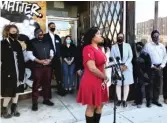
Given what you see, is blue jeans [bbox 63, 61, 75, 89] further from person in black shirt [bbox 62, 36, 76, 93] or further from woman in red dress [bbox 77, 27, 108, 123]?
woman in red dress [bbox 77, 27, 108, 123]

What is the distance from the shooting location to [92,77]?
135 inches

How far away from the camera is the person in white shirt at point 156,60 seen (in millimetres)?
5281

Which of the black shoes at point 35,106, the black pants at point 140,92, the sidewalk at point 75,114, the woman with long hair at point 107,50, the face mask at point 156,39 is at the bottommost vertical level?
the sidewalk at point 75,114

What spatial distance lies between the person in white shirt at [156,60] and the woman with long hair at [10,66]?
8.64 ft

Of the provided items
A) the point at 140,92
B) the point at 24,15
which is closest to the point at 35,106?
the point at 24,15

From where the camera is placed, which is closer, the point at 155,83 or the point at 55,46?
the point at 155,83

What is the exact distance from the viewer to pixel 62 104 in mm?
5434

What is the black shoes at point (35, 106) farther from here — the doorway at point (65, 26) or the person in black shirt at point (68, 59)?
the doorway at point (65, 26)

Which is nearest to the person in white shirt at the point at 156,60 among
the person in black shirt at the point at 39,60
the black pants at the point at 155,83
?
the black pants at the point at 155,83

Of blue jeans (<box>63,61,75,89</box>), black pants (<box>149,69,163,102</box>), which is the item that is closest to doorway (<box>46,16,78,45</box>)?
blue jeans (<box>63,61,75,89</box>)

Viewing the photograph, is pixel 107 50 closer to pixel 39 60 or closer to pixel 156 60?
pixel 156 60

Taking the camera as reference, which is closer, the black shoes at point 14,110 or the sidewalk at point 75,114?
the sidewalk at point 75,114

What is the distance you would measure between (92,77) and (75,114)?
1620mm

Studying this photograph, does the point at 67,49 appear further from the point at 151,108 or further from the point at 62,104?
the point at 151,108
